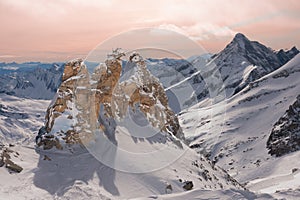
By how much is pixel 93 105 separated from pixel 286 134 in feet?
338

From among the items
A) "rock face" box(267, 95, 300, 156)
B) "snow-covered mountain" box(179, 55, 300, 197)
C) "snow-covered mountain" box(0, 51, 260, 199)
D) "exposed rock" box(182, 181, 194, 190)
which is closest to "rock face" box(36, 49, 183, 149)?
"snow-covered mountain" box(0, 51, 260, 199)

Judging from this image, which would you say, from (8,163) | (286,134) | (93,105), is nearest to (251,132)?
(286,134)

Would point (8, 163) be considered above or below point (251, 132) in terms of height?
above

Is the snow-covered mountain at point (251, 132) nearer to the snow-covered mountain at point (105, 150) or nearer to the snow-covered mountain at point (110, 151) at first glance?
the snow-covered mountain at point (110, 151)

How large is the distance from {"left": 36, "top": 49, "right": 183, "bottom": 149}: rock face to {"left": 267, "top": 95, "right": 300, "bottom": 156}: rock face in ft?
238

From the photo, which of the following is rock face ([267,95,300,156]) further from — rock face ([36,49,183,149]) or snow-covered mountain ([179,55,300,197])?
rock face ([36,49,183,149])

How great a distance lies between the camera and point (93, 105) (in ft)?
176

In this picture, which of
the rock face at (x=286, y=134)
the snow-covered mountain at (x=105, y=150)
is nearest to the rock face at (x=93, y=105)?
the snow-covered mountain at (x=105, y=150)

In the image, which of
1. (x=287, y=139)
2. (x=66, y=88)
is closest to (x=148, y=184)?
(x=66, y=88)

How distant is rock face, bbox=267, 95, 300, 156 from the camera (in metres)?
127

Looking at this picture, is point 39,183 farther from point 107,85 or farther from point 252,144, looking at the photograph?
point 252,144

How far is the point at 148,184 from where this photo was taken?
140 feet

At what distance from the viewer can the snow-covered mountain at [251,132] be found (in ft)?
386

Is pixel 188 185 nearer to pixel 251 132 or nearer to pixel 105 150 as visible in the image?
pixel 105 150
